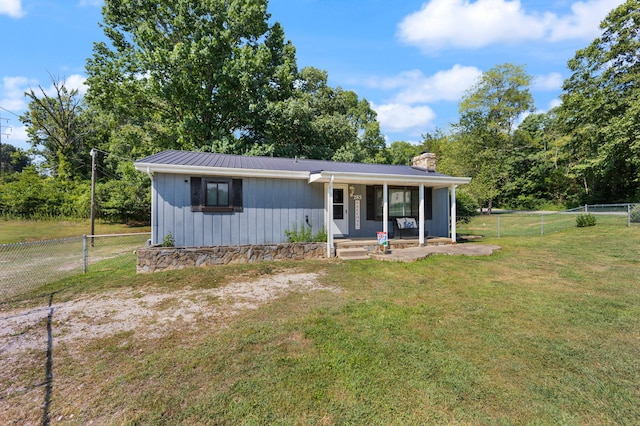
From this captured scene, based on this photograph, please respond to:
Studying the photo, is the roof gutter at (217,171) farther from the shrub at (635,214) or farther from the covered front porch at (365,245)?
the shrub at (635,214)

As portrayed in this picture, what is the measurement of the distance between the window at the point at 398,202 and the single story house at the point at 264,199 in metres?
0.04

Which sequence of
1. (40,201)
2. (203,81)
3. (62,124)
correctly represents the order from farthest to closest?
(62,124) < (40,201) < (203,81)

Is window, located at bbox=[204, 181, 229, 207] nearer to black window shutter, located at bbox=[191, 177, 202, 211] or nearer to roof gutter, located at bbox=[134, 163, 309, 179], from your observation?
black window shutter, located at bbox=[191, 177, 202, 211]

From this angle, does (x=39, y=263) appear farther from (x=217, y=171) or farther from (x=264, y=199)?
(x=264, y=199)

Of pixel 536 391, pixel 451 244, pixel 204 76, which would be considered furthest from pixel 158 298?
pixel 204 76

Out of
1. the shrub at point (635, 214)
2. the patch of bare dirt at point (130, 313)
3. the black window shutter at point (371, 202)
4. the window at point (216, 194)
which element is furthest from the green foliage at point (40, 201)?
the shrub at point (635, 214)

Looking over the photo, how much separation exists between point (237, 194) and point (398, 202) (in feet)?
18.8

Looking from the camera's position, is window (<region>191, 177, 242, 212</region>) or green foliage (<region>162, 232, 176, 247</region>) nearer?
green foliage (<region>162, 232, 176, 247</region>)

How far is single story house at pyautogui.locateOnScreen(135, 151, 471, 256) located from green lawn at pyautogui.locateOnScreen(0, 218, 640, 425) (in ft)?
9.61

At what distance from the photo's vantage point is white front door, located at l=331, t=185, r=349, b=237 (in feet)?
31.3

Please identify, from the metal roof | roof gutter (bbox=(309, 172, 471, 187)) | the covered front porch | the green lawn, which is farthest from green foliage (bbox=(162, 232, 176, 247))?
the covered front porch

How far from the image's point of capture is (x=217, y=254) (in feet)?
24.6

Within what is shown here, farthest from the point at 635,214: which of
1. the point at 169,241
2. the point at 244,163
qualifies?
the point at 169,241

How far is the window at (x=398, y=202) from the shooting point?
10023mm
